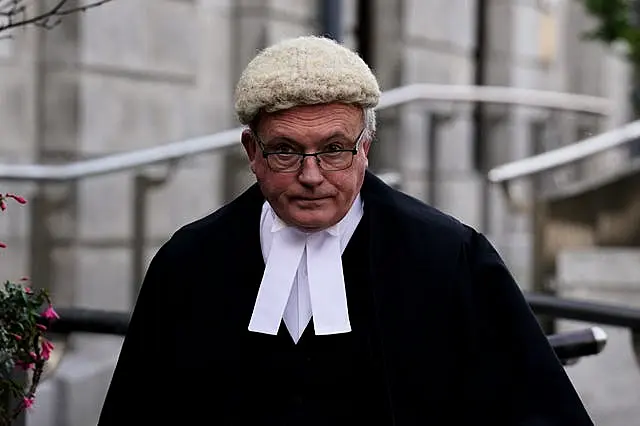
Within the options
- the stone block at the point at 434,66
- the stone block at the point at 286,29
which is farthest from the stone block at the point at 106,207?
the stone block at the point at 434,66

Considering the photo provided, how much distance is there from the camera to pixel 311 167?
2.89 m

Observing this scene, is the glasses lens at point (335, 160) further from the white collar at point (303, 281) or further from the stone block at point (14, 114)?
the stone block at point (14, 114)

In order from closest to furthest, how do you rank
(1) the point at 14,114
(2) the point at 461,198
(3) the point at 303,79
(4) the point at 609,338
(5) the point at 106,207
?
(3) the point at 303,79
(4) the point at 609,338
(1) the point at 14,114
(5) the point at 106,207
(2) the point at 461,198

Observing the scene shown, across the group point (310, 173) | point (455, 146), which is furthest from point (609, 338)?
point (310, 173)

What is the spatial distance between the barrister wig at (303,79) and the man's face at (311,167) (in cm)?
3

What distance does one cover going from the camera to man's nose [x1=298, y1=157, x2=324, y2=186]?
9.45ft

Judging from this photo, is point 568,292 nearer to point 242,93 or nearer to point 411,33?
point 411,33

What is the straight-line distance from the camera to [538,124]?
12727 mm

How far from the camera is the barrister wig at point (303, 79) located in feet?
9.39

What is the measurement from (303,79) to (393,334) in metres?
0.54

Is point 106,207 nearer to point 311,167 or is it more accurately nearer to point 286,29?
point 286,29

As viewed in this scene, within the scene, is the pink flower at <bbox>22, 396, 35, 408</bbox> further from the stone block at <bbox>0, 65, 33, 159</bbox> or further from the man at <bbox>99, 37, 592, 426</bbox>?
the stone block at <bbox>0, 65, 33, 159</bbox>

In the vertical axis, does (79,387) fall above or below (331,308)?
below

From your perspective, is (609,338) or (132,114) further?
(132,114)
